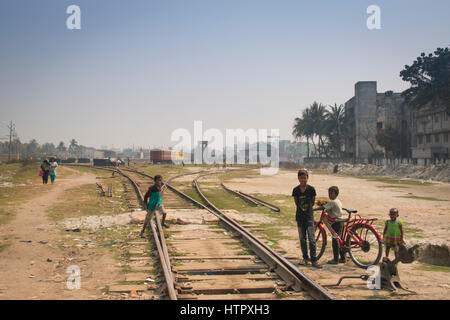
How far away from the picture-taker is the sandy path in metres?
5.31

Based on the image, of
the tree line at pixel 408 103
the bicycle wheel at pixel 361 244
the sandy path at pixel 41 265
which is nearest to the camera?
the sandy path at pixel 41 265

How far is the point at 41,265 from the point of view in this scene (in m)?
6.74

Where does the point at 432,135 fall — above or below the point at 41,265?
above

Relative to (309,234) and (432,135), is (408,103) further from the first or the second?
(309,234)

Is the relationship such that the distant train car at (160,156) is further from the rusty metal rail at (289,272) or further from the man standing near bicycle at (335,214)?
the man standing near bicycle at (335,214)

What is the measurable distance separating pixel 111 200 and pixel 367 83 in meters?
56.8

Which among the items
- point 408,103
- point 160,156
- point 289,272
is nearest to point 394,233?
point 289,272

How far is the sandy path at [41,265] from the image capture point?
17.4 ft

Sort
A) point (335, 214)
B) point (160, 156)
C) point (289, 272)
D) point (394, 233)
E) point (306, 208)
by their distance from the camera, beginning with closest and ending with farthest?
point (289, 272)
point (394, 233)
point (306, 208)
point (335, 214)
point (160, 156)

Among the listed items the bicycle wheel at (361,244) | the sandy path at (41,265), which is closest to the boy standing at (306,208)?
the bicycle wheel at (361,244)

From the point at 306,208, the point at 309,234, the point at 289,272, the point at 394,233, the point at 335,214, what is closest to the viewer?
the point at 289,272

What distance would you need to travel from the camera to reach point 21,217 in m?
11.5

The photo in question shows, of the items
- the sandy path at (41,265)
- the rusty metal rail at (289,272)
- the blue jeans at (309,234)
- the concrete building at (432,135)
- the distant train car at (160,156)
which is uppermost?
the concrete building at (432,135)

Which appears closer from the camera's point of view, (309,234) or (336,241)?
(309,234)
